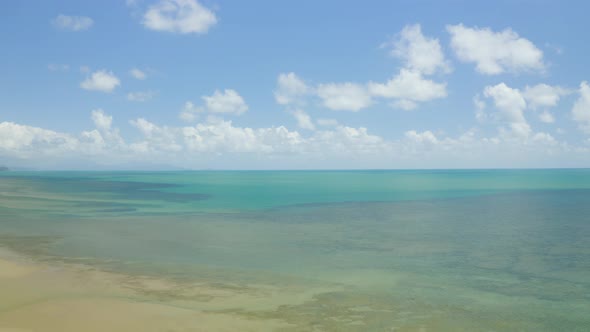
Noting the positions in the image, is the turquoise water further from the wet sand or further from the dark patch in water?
the dark patch in water

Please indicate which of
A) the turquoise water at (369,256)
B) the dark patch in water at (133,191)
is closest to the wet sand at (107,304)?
the turquoise water at (369,256)

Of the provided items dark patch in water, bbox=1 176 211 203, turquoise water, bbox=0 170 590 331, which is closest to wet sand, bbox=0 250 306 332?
turquoise water, bbox=0 170 590 331

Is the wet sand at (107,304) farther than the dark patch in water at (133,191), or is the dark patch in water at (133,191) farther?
the dark patch in water at (133,191)

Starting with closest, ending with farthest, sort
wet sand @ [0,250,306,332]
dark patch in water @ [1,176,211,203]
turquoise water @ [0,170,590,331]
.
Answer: wet sand @ [0,250,306,332] < turquoise water @ [0,170,590,331] < dark patch in water @ [1,176,211,203]

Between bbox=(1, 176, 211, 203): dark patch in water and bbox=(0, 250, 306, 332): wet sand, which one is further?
bbox=(1, 176, 211, 203): dark patch in water

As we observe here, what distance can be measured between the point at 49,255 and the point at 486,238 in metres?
25.1

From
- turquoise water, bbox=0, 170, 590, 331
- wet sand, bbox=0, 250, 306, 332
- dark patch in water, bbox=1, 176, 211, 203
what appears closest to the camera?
wet sand, bbox=0, 250, 306, 332

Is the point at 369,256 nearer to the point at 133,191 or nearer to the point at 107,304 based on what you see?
the point at 107,304

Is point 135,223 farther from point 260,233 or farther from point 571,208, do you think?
point 571,208

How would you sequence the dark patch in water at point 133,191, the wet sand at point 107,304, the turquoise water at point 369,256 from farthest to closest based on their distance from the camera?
the dark patch in water at point 133,191, the turquoise water at point 369,256, the wet sand at point 107,304

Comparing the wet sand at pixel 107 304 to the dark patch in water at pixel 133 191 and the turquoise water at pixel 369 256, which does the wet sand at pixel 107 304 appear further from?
the dark patch in water at pixel 133 191

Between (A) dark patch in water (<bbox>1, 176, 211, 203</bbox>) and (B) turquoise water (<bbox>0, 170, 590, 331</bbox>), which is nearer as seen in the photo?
(B) turquoise water (<bbox>0, 170, 590, 331</bbox>)

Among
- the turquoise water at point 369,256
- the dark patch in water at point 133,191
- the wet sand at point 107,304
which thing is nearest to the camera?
the wet sand at point 107,304

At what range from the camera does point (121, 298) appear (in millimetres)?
14781
